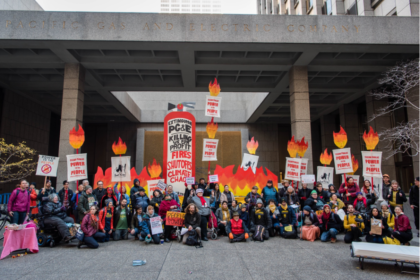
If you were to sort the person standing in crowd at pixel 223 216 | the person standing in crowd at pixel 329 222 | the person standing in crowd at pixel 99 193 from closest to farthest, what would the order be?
1. the person standing in crowd at pixel 329 222
2. the person standing in crowd at pixel 223 216
3. the person standing in crowd at pixel 99 193

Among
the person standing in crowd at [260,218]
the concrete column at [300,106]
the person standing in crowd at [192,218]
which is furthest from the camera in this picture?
the concrete column at [300,106]

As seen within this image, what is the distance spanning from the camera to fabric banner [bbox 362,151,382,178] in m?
10.4

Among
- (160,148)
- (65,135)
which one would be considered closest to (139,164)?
(160,148)

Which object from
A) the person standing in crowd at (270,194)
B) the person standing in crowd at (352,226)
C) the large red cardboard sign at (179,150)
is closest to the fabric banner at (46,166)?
the large red cardboard sign at (179,150)

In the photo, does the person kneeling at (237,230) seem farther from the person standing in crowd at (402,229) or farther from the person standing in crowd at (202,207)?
the person standing in crowd at (402,229)

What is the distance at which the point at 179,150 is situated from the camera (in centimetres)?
1201

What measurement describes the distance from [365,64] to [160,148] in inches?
636

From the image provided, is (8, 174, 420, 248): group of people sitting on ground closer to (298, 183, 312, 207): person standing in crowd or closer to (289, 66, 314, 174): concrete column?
(298, 183, 312, 207): person standing in crowd

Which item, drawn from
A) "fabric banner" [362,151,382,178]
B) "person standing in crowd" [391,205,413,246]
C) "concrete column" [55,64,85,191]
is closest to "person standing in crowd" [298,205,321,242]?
"person standing in crowd" [391,205,413,246]

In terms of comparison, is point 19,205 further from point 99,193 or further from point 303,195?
point 303,195

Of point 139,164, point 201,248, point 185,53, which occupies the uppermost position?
point 185,53

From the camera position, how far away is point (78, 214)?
894 cm

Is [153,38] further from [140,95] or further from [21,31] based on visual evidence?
[140,95]

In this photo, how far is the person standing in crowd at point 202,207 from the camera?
8700 mm
